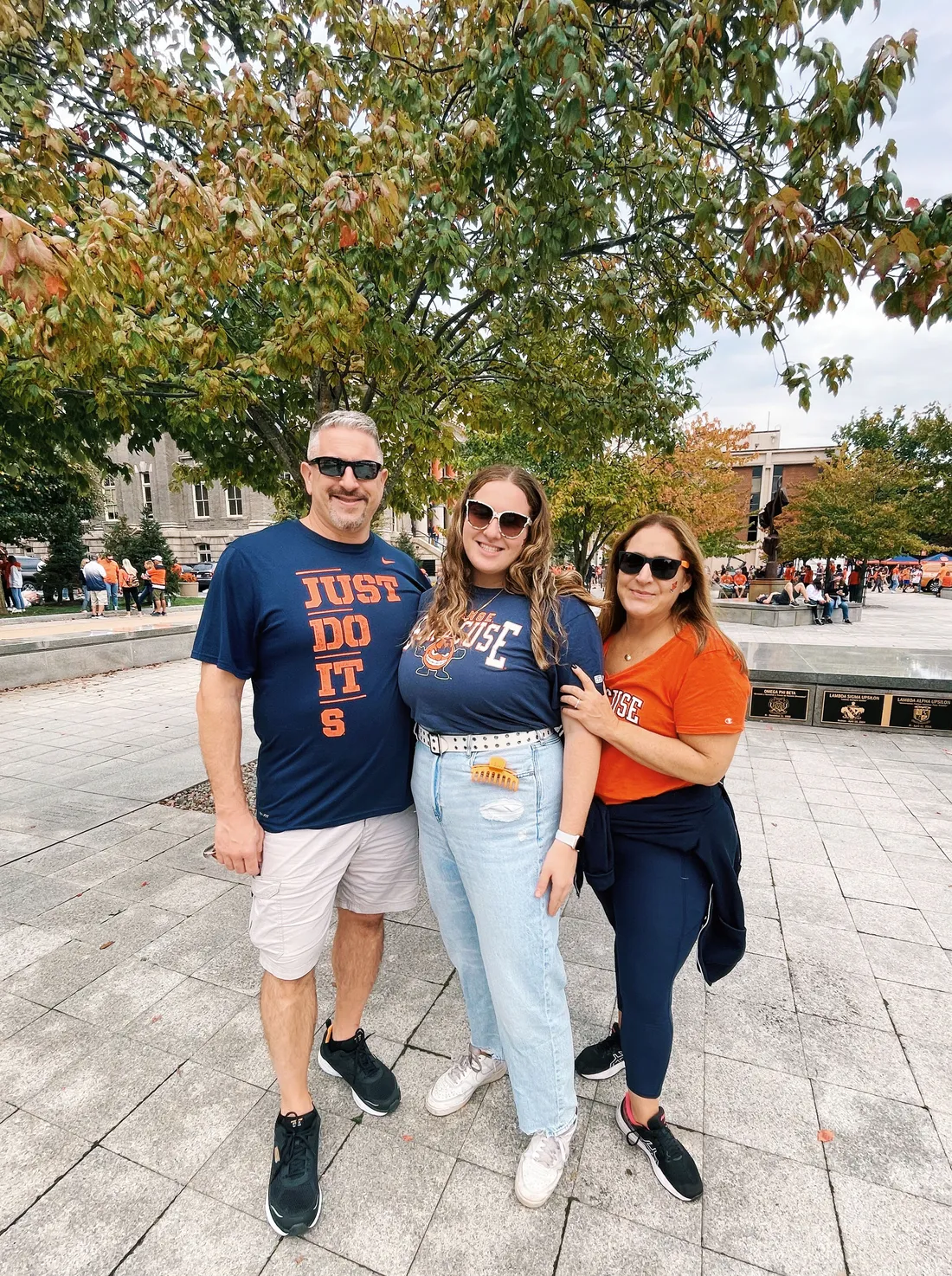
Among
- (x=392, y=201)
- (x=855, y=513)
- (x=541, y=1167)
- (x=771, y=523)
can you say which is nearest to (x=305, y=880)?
(x=541, y=1167)

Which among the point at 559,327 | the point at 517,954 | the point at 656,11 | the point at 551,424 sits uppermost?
the point at 656,11

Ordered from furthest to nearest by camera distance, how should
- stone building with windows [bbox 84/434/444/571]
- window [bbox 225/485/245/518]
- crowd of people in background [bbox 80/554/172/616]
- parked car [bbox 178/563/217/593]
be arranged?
window [bbox 225/485/245/518], stone building with windows [bbox 84/434/444/571], parked car [bbox 178/563/217/593], crowd of people in background [bbox 80/554/172/616]

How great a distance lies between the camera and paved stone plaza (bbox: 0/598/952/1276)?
174cm

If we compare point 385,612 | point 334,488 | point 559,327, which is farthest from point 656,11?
point 385,612

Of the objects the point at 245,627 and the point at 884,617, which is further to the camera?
the point at 884,617

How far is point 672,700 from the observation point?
71.8 inches

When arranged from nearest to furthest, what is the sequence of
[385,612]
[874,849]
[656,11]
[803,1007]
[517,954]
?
1. [517,954]
2. [385,612]
3. [803,1007]
4. [656,11]
5. [874,849]

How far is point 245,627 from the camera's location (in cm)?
180

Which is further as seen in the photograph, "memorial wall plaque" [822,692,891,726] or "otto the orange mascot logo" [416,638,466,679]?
"memorial wall plaque" [822,692,891,726]

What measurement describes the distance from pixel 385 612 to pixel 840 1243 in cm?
232

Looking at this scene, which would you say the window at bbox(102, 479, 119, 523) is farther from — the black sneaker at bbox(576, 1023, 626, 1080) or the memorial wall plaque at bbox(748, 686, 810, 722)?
the black sneaker at bbox(576, 1023, 626, 1080)

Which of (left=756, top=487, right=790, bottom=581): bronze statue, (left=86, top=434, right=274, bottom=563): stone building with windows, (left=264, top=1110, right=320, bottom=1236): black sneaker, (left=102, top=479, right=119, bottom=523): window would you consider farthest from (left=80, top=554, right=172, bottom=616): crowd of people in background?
(left=756, top=487, right=790, bottom=581): bronze statue

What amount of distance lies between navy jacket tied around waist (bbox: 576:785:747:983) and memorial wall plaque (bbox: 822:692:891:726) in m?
6.41

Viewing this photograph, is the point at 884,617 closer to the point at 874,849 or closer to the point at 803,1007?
the point at 874,849
